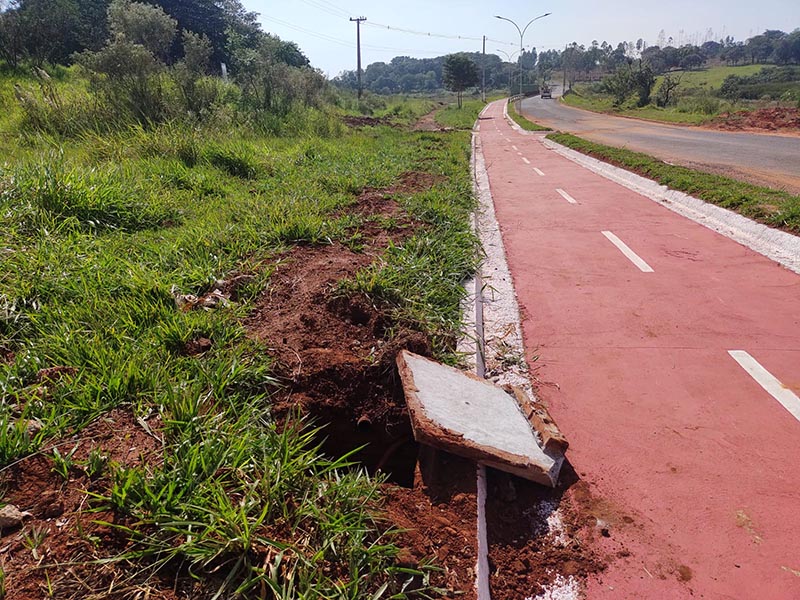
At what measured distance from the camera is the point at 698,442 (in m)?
2.71

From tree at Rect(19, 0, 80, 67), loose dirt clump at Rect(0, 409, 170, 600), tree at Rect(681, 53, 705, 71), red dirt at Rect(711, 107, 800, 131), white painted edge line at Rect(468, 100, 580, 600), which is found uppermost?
tree at Rect(681, 53, 705, 71)

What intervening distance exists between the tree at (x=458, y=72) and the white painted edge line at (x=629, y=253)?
59.5m

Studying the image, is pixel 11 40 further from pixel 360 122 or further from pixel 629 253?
pixel 629 253

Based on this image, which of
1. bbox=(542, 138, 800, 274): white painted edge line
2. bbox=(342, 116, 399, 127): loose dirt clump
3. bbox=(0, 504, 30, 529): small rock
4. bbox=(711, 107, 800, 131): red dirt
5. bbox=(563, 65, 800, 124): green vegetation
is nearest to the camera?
bbox=(0, 504, 30, 529): small rock

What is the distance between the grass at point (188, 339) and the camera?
1839 millimetres

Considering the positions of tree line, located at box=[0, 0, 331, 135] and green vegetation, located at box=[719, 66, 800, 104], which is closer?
tree line, located at box=[0, 0, 331, 135]

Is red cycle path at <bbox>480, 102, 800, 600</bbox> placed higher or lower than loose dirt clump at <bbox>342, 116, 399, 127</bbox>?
lower

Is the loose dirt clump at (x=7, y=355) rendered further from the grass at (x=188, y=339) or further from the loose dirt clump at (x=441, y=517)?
the loose dirt clump at (x=441, y=517)

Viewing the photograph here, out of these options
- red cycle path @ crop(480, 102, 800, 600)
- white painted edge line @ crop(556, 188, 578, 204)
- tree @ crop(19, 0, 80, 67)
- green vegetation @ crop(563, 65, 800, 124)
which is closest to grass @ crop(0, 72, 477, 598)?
red cycle path @ crop(480, 102, 800, 600)

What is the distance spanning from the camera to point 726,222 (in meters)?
7.01

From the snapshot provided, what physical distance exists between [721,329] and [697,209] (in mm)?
4878

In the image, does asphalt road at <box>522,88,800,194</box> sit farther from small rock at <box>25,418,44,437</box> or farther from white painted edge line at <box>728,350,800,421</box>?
small rock at <box>25,418,44,437</box>

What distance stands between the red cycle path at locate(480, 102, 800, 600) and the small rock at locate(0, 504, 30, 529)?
2.26 m

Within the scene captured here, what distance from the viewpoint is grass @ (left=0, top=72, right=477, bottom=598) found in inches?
72.4
